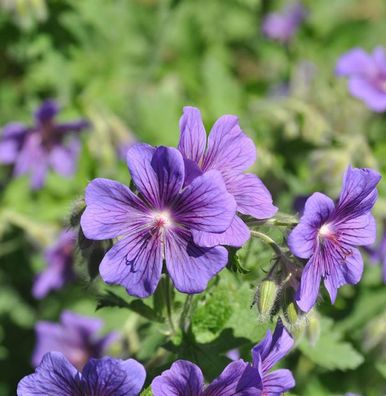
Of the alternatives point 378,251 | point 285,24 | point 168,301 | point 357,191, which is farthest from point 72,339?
point 285,24

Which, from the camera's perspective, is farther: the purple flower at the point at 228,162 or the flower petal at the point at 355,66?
the flower petal at the point at 355,66

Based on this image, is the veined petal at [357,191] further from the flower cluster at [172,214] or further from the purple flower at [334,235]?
the flower cluster at [172,214]

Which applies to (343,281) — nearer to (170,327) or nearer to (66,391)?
(170,327)

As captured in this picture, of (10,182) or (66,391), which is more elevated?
(66,391)

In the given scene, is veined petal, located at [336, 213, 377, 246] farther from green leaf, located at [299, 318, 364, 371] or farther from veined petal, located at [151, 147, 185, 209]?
green leaf, located at [299, 318, 364, 371]

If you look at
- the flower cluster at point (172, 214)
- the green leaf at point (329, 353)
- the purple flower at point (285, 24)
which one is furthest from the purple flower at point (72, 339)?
the purple flower at point (285, 24)

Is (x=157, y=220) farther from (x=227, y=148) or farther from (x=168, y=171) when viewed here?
(x=227, y=148)

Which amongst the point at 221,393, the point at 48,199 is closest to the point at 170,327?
the point at 221,393
